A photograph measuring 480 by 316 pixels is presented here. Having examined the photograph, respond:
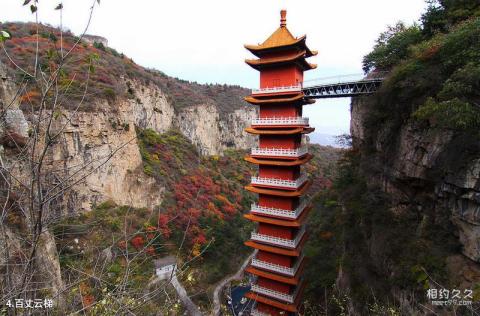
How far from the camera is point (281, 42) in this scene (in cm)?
1494

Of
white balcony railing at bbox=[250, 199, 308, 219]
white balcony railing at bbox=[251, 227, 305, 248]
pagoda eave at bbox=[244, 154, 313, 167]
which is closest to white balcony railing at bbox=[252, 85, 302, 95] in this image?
pagoda eave at bbox=[244, 154, 313, 167]

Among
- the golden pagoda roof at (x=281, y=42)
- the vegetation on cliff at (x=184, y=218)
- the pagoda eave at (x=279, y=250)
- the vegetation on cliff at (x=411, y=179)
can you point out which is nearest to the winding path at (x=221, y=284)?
the vegetation on cliff at (x=184, y=218)

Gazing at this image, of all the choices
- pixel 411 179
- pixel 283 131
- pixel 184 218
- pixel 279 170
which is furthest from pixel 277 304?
pixel 184 218

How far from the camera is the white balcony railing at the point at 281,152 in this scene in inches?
606

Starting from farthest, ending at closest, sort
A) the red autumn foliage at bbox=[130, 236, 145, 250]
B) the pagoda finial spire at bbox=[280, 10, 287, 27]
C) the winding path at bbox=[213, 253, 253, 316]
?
the winding path at bbox=[213, 253, 253, 316] < the red autumn foliage at bbox=[130, 236, 145, 250] < the pagoda finial spire at bbox=[280, 10, 287, 27]

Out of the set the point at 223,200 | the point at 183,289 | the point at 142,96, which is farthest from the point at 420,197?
the point at 142,96

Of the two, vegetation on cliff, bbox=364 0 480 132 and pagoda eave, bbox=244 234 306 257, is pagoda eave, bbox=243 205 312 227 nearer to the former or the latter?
pagoda eave, bbox=244 234 306 257

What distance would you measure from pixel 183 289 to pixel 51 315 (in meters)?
20.8

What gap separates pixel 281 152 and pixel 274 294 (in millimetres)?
8272

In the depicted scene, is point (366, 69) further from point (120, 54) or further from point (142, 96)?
point (120, 54)

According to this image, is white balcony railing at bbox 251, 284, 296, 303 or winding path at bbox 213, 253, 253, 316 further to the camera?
winding path at bbox 213, 253, 253, 316

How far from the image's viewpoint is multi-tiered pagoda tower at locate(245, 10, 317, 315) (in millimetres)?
15258

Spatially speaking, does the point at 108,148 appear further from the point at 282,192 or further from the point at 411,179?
the point at 411,179

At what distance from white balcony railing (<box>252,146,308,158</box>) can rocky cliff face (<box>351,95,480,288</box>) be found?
146 inches
